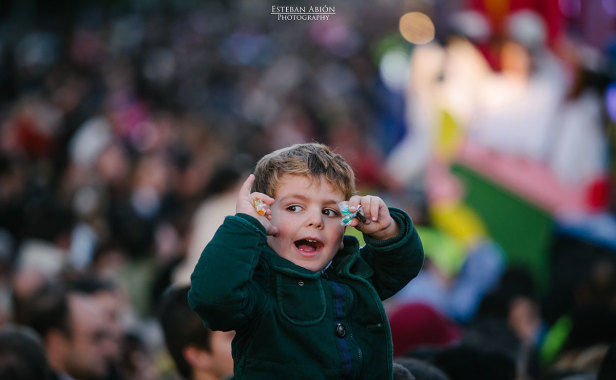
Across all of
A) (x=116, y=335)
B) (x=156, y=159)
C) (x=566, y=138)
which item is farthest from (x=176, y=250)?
(x=566, y=138)

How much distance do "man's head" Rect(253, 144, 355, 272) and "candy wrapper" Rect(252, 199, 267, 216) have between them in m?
0.06

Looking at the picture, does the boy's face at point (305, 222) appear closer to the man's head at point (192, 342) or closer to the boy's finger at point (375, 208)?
the boy's finger at point (375, 208)

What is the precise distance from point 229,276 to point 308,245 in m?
0.29

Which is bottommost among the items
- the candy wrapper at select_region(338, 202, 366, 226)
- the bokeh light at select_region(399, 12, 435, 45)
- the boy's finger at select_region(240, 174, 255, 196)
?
the bokeh light at select_region(399, 12, 435, 45)

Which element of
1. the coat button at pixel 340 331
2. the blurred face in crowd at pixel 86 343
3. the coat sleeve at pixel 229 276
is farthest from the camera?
the blurred face in crowd at pixel 86 343

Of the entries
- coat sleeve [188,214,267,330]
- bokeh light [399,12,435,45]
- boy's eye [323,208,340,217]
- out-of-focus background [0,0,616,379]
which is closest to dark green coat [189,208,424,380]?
coat sleeve [188,214,267,330]

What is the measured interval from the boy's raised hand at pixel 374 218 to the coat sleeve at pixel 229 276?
26 centimetres

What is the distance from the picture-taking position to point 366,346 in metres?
2.17

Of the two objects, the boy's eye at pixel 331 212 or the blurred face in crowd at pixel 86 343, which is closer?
the boy's eye at pixel 331 212

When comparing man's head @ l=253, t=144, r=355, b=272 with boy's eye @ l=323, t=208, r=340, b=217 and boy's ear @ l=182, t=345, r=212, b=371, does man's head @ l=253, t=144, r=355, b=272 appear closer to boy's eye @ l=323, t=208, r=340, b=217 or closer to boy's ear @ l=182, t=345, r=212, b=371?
boy's eye @ l=323, t=208, r=340, b=217

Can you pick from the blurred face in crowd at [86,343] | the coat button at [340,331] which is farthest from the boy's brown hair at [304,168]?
the blurred face in crowd at [86,343]

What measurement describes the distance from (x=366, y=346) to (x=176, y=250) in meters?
5.35

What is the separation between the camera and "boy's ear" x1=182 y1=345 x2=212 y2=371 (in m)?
3.39

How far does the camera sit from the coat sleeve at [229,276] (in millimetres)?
1992
